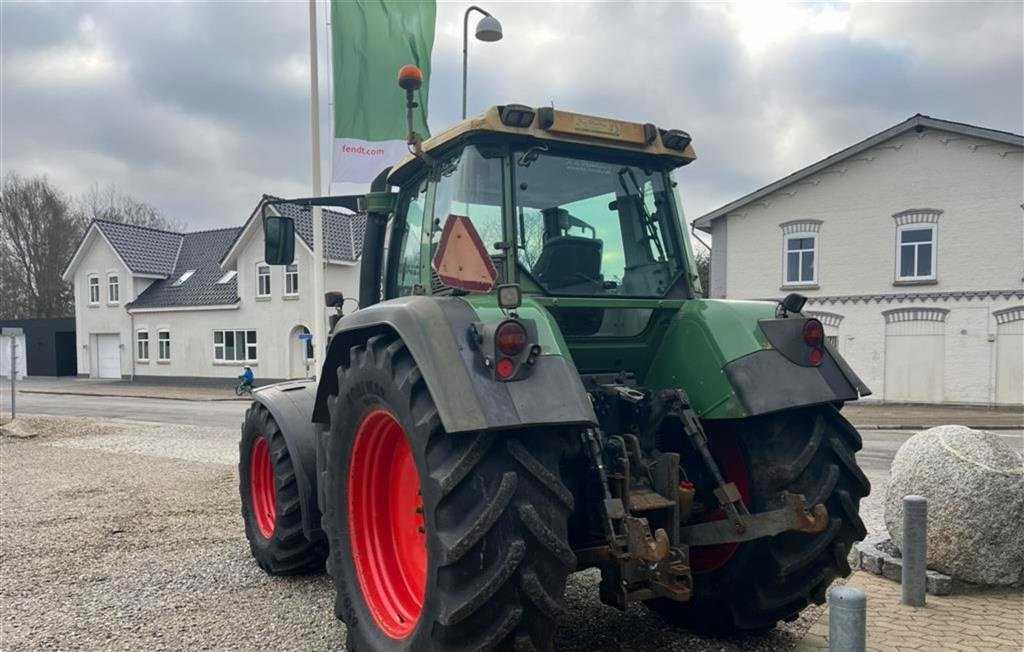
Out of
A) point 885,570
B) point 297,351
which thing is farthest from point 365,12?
point 297,351

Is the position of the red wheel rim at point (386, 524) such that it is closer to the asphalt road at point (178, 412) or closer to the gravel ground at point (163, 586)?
the gravel ground at point (163, 586)

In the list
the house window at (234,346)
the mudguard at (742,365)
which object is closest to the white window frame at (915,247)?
the mudguard at (742,365)

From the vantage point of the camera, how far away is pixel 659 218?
4.10 m

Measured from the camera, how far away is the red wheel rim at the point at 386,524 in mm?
3523

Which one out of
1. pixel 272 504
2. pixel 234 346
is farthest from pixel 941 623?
pixel 234 346

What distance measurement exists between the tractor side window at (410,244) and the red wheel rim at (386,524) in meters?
0.99

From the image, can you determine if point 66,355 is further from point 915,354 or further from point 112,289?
point 915,354

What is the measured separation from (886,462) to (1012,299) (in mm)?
11712

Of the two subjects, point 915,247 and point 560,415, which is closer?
point 560,415

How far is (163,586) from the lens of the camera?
16.4ft

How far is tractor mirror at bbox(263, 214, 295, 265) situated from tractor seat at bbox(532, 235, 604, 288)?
2.06 m

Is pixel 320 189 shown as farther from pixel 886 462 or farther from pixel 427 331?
pixel 886 462

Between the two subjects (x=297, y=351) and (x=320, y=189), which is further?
(x=297, y=351)

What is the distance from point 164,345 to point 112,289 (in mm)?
5097
